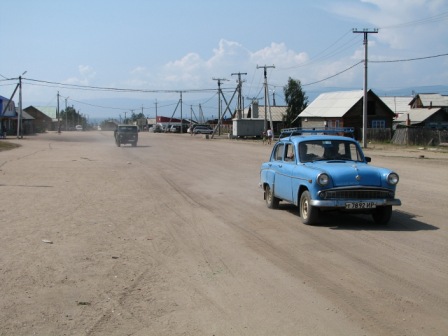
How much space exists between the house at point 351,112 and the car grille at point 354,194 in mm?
50968

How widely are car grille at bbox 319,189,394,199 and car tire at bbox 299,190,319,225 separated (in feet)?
1.25

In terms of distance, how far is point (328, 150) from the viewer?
35.1ft

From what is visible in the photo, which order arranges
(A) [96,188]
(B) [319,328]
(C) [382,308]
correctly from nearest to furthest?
(B) [319,328], (C) [382,308], (A) [96,188]

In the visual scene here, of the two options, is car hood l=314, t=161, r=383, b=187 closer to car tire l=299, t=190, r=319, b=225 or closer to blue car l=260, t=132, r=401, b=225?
blue car l=260, t=132, r=401, b=225

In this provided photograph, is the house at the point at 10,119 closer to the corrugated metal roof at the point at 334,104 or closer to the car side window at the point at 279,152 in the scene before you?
the corrugated metal roof at the point at 334,104

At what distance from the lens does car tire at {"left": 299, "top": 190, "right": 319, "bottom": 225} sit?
955cm

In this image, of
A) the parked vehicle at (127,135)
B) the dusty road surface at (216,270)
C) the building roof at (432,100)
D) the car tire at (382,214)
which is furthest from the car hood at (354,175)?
the building roof at (432,100)

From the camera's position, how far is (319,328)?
4.83 metres

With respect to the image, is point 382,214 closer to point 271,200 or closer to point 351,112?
point 271,200

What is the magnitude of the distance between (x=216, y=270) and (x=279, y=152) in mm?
5437

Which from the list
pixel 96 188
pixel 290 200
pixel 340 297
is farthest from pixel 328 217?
pixel 96 188

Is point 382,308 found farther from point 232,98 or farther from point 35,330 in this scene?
point 232,98

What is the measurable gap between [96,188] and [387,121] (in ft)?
176

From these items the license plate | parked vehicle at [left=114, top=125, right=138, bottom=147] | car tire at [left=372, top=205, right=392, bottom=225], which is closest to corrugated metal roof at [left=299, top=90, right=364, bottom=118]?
parked vehicle at [left=114, top=125, right=138, bottom=147]
